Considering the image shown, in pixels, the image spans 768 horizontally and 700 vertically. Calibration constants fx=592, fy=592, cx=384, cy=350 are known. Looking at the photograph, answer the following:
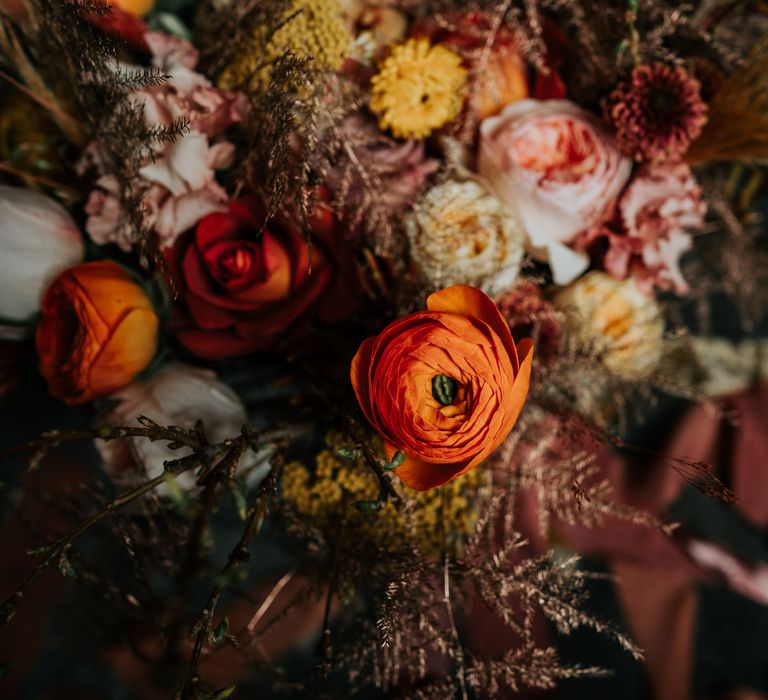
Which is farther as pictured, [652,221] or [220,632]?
[652,221]

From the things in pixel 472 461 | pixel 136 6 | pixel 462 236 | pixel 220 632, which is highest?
pixel 136 6

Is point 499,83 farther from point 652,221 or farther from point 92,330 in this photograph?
point 92,330

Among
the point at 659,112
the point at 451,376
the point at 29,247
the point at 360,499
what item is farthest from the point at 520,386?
the point at 29,247

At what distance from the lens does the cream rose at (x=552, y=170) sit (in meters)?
0.47

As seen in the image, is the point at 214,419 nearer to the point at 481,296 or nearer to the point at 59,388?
the point at 59,388

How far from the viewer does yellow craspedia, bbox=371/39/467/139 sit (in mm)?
469

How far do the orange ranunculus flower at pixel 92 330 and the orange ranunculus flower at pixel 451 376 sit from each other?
201 mm

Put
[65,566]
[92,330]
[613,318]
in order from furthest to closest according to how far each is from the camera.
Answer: [613,318], [92,330], [65,566]

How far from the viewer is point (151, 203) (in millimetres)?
455

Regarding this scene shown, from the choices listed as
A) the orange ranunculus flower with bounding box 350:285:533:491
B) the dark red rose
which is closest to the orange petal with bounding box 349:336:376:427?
the orange ranunculus flower with bounding box 350:285:533:491

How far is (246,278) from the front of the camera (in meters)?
0.47

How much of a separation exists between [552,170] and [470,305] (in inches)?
7.1

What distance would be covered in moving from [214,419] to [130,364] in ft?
0.28

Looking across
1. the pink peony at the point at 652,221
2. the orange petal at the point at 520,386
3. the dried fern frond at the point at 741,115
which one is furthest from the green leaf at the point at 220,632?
the dried fern frond at the point at 741,115
